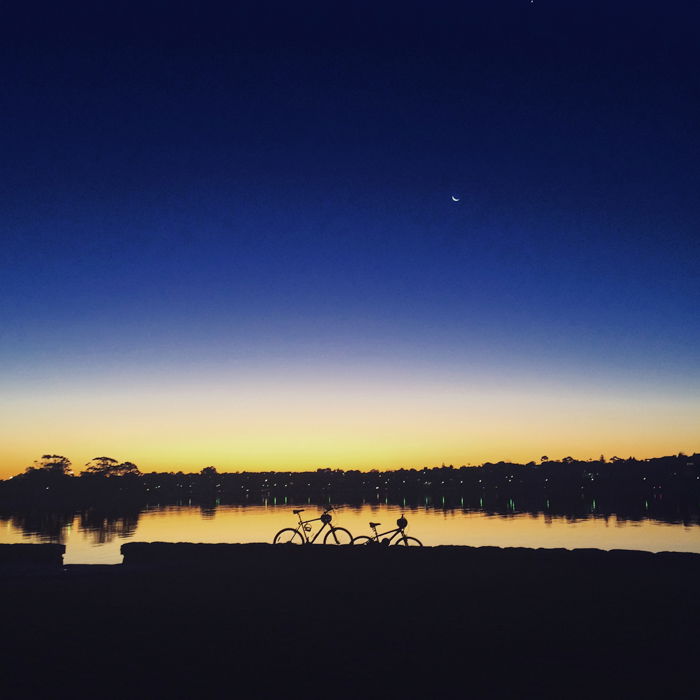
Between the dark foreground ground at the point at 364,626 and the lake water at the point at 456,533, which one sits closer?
the dark foreground ground at the point at 364,626

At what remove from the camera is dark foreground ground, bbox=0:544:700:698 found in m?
7.06

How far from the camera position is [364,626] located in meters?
9.26

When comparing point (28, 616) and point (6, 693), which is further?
point (28, 616)

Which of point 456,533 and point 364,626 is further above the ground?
point 364,626

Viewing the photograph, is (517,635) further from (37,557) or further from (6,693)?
(37,557)

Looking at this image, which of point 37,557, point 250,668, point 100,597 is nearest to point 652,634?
point 250,668

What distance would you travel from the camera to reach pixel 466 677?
23.6ft

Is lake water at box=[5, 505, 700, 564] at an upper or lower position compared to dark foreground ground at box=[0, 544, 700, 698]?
lower

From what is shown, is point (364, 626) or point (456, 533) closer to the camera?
point (364, 626)

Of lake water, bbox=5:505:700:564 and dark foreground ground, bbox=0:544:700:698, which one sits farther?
lake water, bbox=5:505:700:564

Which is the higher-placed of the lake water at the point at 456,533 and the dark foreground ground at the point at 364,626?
the dark foreground ground at the point at 364,626

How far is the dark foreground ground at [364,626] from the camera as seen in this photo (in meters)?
7.06

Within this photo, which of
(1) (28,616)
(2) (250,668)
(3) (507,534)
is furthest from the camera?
(3) (507,534)

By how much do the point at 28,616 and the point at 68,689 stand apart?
353 centimetres
